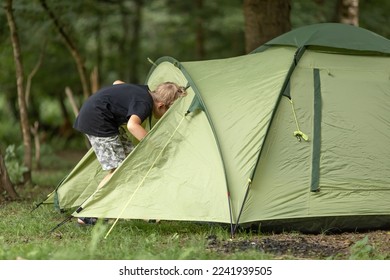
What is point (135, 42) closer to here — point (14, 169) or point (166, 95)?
point (14, 169)

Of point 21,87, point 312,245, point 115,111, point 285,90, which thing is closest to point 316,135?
point 285,90

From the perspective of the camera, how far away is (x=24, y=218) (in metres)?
8.22

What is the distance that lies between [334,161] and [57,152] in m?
14.1

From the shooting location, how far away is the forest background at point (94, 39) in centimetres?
1185

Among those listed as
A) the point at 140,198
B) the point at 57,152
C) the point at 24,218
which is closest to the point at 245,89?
the point at 140,198

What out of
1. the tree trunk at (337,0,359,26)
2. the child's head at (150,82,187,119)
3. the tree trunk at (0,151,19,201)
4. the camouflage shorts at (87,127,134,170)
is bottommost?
the tree trunk at (0,151,19,201)

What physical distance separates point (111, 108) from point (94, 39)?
44.8ft

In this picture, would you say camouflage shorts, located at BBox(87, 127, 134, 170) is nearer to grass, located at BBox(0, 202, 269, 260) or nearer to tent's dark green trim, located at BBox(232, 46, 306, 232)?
grass, located at BBox(0, 202, 269, 260)

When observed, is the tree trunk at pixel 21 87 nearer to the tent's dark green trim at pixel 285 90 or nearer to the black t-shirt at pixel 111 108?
the black t-shirt at pixel 111 108

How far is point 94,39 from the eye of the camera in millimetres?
20906

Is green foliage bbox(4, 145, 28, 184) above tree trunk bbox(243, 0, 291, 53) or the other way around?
the other way around

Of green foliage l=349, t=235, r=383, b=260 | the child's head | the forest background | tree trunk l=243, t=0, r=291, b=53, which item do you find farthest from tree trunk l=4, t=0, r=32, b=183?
green foliage l=349, t=235, r=383, b=260

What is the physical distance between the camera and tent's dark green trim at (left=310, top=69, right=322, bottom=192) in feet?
23.8

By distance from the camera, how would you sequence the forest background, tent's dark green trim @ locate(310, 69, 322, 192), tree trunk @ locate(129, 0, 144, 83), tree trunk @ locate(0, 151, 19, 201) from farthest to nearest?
tree trunk @ locate(129, 0, 144, 83), the forest background, tree trunk @ locate(0, 151, 19, 201), tent's dark green trim @ locate(310, 69, 322, 192)
